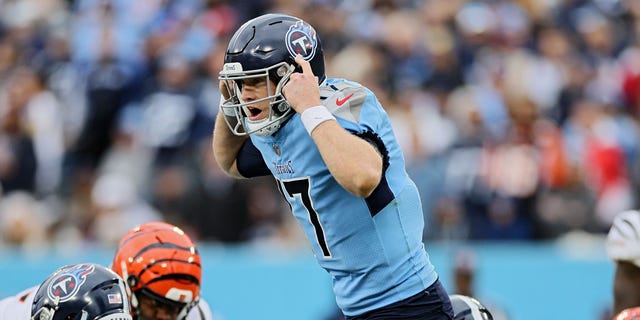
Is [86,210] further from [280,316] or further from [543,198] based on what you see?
[543,198]

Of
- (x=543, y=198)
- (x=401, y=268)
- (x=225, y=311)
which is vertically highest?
(x=401, y=268)

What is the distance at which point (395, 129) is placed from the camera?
1161 cm

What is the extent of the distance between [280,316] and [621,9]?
5.79m

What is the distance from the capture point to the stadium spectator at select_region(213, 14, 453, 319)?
191 inches

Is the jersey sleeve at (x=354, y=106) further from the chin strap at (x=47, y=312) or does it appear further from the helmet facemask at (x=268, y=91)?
the chin strap at (x=47, y=312)

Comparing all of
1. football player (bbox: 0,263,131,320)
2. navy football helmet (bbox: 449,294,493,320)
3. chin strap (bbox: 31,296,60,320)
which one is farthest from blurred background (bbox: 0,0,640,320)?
chin strap (bbox: 31,296,60,320)

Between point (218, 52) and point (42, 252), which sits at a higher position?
point (218, 52)

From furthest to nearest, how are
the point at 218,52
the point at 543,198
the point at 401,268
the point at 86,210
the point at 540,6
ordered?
the point at 540,6 < the point at 218,52 < the point at 86,210 < the point at 543,198 < the point at 401,268

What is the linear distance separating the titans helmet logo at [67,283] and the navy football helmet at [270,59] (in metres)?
0.87

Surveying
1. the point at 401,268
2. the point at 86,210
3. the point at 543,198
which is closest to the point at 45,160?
the point at 86,210

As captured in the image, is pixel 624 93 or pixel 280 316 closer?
pixel 280 316

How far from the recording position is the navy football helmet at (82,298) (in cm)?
461

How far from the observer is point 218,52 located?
12.9m

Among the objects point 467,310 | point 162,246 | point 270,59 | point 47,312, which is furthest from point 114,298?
point 467,310
